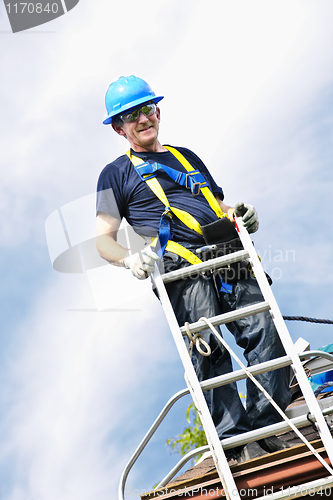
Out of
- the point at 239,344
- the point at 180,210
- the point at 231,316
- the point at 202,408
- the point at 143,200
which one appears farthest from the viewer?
the point at 143,200

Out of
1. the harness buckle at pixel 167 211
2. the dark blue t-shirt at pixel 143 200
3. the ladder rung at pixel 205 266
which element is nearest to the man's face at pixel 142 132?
the dark blue t-shirt at pixel 143 200

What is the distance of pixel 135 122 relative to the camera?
15.2 feet

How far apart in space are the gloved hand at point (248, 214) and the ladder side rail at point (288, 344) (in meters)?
0.08

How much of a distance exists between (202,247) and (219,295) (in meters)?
0.39

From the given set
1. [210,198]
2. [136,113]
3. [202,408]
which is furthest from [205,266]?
[136,113]

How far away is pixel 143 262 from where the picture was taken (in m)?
3.73

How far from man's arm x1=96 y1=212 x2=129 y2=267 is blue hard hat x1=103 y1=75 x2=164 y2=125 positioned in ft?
3.06

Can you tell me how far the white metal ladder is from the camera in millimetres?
2973

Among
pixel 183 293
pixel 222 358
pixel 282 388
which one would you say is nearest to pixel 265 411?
pixel 282 388

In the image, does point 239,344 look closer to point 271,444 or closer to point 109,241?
point 271,444

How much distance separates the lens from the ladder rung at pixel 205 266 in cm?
380

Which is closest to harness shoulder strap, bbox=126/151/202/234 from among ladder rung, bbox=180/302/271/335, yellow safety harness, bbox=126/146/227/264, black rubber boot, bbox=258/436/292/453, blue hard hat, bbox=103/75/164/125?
yellow safety harness, bbox=126/146/227/264

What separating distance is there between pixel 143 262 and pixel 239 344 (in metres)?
0.95

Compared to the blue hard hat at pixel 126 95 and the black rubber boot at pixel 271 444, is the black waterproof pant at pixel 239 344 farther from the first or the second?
the blue hard hat at pixel 126 95
